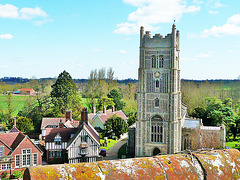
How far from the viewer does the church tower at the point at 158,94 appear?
30391mm

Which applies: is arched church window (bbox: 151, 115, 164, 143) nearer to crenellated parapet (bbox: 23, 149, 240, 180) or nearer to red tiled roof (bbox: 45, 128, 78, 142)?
red tiled roof (bbox: 45, 128, 78, 142)

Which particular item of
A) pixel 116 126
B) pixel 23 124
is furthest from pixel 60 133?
pixel 23 124

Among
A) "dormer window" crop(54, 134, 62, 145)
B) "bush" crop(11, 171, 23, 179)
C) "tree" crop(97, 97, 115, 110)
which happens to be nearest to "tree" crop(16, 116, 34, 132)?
"dormer window" crop(54, 134, 62, 145)

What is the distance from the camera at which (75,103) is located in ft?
182

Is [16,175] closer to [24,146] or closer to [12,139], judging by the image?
[24,146]

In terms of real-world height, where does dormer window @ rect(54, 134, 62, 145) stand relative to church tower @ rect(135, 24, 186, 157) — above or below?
below

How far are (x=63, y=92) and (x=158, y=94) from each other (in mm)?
29819

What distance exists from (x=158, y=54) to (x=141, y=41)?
8.40 feet

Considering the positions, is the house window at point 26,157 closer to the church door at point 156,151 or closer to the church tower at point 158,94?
the church tower at point 158,94

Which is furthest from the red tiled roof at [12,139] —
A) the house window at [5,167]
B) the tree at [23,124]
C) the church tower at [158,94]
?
the tree at [23,124]

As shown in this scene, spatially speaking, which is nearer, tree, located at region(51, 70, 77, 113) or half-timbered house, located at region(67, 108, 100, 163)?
half-timbered house, located at region(67, 108, 100, 163)

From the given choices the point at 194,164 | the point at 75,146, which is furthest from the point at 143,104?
the point at 194,164

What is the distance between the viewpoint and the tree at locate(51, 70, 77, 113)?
54.4 metres

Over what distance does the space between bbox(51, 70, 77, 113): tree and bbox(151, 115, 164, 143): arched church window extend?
90.0 feet
